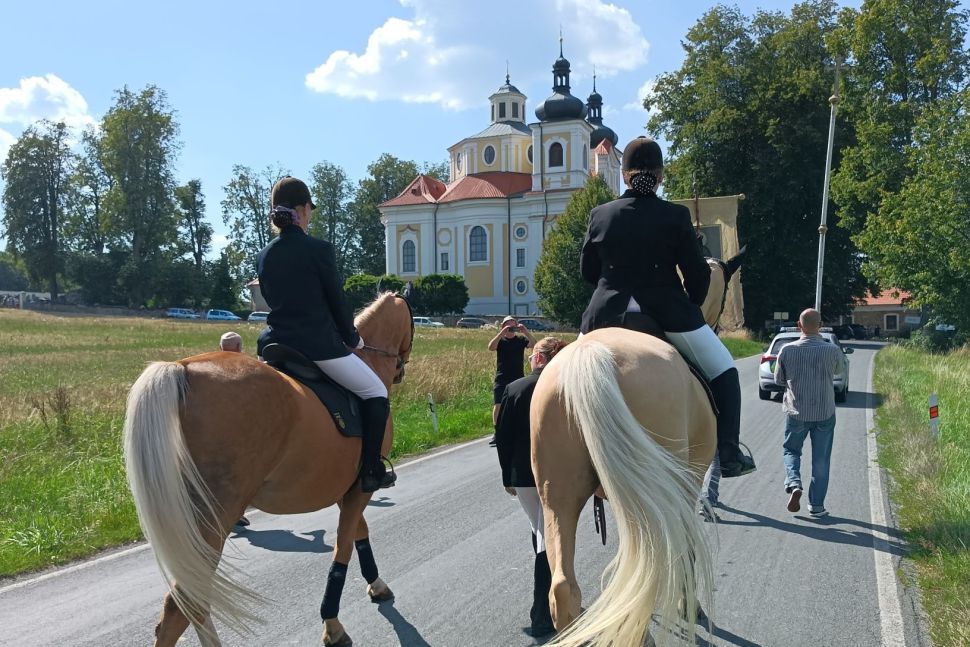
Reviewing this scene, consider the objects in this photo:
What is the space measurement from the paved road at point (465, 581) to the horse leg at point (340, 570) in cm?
17

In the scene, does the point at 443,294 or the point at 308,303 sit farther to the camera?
the point at 443,294

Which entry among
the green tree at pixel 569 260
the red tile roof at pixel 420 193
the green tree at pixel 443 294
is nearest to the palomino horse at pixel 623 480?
the green tree at pixel 569 260

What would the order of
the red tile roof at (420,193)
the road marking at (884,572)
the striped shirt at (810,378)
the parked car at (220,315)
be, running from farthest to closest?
the red tile roof at (420,193), the parked car at (220,315), the striped shirt at (810,378), the road marking at (884,572)

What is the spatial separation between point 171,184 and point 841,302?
57.9 metres

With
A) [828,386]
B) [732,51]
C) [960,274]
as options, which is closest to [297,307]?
[828,386]

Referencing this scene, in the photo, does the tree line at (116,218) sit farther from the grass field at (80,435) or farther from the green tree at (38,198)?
the grass field at (80,435)

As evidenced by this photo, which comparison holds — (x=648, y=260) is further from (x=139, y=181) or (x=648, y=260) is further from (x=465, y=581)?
(x=139, y=181)

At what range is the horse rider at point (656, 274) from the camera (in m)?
4.23

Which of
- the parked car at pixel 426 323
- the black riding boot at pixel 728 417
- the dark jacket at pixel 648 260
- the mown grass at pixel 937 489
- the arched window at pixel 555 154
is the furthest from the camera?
the arched window at pixel 555 154

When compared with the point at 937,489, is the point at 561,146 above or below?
above

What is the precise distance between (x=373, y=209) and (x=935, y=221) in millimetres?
71975

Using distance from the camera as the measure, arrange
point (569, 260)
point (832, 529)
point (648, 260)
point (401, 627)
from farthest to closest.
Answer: point (569, 260) < point (832, 529) < point (401, 627) < point (648, 260)

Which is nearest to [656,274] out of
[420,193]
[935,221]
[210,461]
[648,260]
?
[648,260]

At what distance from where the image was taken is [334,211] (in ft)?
309
